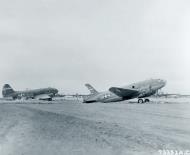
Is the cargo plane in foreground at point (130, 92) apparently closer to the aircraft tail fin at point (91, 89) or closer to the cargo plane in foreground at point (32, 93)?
the aircraft tail fin at point (91, 89)

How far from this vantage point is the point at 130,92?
56.7m

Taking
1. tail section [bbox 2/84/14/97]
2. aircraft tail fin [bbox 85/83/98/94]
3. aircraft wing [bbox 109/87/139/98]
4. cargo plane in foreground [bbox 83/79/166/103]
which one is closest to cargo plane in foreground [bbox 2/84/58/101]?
tail section [bbox 2/84/14/97]

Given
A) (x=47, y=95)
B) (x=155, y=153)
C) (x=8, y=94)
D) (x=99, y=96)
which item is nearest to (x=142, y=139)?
(x=155, y=153)

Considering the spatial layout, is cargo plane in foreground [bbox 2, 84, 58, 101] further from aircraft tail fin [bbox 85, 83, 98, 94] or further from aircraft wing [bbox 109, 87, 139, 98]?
aircraft wing [bbox 109, 87, 139, 98]

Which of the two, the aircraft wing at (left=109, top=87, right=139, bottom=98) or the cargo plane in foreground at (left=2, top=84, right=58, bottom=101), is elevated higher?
the cargo plane in foreground at (left=2, top=84, right=58, bottom=101)

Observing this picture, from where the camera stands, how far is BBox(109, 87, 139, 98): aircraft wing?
184 ft

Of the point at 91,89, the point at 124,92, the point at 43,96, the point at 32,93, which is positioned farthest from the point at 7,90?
the point at 124,92

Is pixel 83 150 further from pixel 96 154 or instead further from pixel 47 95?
pixel 47 95

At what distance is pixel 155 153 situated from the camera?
31.2 ft

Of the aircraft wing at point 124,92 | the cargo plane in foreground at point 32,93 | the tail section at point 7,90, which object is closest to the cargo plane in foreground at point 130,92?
the aircraft wing at point 124,92

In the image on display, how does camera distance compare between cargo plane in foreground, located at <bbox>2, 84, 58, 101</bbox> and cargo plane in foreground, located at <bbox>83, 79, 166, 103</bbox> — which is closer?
cargo plane in foreground, located at <bbox>83, 79, 166, 103</bbox>

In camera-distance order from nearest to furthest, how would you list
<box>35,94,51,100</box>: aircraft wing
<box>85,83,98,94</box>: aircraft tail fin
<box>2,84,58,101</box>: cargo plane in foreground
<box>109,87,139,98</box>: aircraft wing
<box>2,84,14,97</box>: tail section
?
<box>109,87,139,98</box>: aircraft wing < <box>85,83,98,94</box>: aircraft tail fin < <box>35,94,51,100</box>: aircraft wing < <box>2,84,58,101</box>: cargo plane in foreground < <box>2,84,14,97</box>: tail section

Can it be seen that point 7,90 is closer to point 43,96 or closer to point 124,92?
point 43,96

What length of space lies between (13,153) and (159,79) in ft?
150
